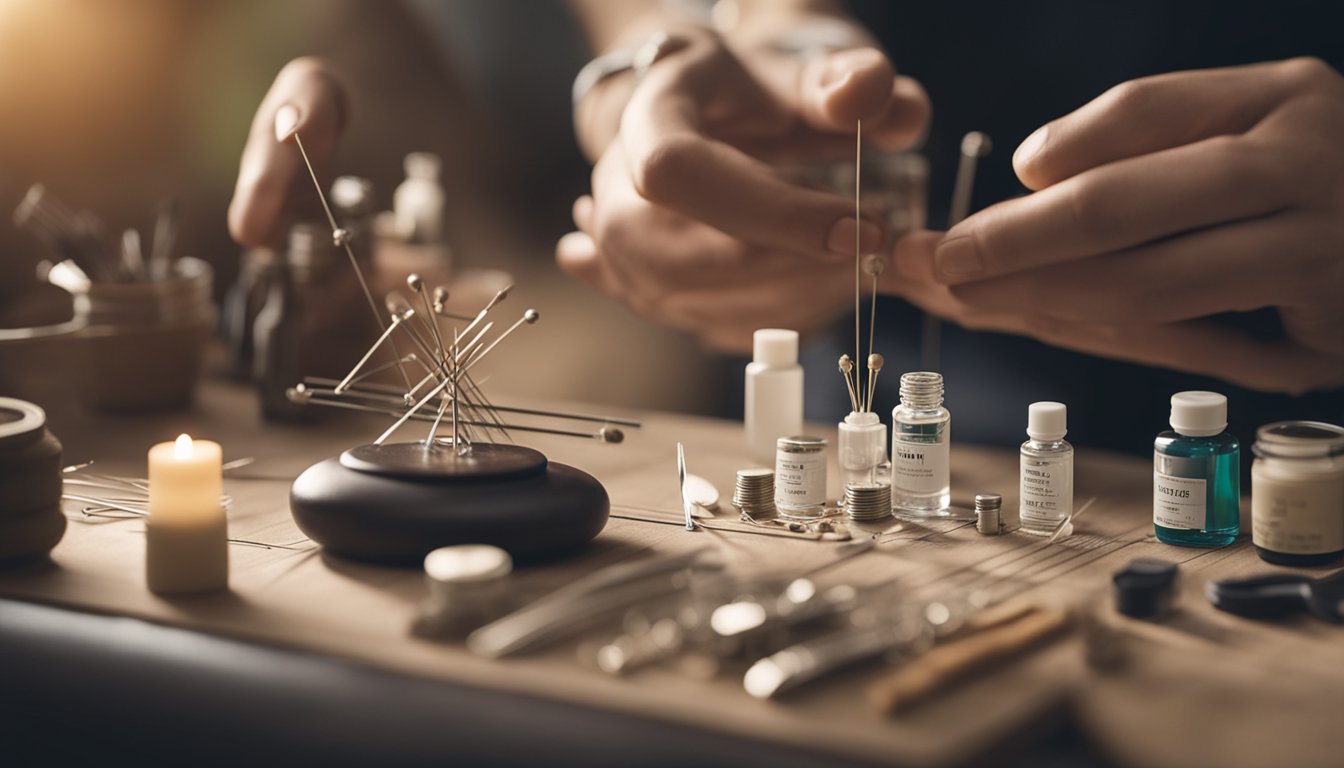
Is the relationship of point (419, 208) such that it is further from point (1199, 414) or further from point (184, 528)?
point (1199, 414)

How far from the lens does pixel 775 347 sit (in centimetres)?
126

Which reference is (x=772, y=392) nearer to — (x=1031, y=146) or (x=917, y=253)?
(x=917, y=253)

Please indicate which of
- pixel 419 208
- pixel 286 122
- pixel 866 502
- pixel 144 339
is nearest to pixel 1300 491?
pixel 866 502

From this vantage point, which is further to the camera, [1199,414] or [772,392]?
[772,392]

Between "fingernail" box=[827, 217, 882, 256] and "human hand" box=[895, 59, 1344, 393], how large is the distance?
57mm

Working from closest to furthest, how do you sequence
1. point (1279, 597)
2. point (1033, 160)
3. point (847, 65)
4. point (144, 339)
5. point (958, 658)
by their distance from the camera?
point (958, 658)
point (1279, 597)
point (1033, 160)
point (847, 65)
point (144, 339)

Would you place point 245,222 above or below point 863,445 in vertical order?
above

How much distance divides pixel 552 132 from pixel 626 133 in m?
1.33

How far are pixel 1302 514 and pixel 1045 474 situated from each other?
202mm

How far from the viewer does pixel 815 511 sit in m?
1.12

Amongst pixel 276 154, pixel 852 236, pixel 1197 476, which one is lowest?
pixel 1197 476

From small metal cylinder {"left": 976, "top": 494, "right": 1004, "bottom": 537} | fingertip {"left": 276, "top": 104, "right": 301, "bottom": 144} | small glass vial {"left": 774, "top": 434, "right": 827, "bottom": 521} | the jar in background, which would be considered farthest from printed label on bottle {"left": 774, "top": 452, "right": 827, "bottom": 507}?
the jar in background

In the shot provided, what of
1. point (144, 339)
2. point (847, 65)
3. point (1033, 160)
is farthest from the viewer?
point (144, 339)

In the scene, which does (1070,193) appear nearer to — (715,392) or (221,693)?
(221,693)
